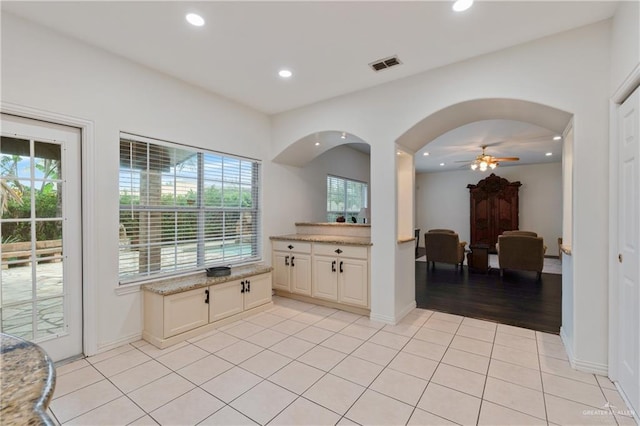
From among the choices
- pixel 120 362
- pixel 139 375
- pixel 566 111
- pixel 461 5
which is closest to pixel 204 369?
pixel 139 375

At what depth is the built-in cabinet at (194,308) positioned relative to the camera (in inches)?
115

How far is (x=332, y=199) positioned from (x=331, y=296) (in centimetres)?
299

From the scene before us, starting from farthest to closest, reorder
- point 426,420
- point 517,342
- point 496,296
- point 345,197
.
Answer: point 345,197 → point 496,296 → point 517,342 → point 426,420

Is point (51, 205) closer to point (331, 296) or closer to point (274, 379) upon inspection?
point (274, 379)

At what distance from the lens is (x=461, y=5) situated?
2.20 metres

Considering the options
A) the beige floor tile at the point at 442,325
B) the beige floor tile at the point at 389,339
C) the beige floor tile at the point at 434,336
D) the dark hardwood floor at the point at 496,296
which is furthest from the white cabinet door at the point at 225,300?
the dark hardwood floor at the point at 496,296

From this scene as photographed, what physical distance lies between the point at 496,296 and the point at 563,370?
2182 mm

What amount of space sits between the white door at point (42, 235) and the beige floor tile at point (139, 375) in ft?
2.32

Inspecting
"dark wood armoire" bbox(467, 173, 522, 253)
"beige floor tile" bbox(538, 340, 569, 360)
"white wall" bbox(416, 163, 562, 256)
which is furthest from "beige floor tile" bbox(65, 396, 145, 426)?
"white wall" bbox(416, 163, 562, 256)

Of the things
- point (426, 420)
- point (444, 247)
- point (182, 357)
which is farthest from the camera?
point (444, 247)

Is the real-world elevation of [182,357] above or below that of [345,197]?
below

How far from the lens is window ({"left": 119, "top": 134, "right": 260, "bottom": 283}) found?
308cm

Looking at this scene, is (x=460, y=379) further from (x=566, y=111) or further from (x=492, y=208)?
(x=492, y=208)

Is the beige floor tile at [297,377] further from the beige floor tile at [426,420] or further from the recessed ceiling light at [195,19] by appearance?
the recessed ceiling light at [195,19]
